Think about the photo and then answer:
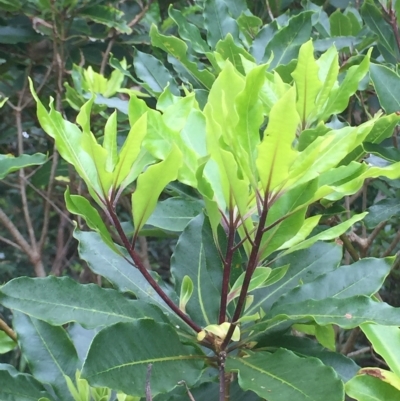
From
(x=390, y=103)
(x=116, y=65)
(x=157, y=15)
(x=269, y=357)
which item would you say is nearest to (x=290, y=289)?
(x=269, y=357)

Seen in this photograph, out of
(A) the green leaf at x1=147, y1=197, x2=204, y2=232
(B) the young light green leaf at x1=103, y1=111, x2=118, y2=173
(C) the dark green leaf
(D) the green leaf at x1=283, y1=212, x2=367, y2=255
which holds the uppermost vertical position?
(B) the young light green leaf at x1=103, y1=111, x2=118, y2=173

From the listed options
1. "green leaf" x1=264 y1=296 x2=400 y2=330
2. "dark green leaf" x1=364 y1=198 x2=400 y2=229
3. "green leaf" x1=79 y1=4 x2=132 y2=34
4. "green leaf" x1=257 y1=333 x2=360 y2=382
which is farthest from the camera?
"green leaf" x1=79 y1=4 x2=132 y2=34

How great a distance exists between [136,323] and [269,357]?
7.0 inches

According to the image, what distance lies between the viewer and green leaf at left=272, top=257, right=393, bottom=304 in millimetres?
722

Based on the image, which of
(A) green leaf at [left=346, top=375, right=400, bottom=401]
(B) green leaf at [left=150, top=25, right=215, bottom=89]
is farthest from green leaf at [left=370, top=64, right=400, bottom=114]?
(A) green leaf at [left=346, top=375, right=400, bottom=401]

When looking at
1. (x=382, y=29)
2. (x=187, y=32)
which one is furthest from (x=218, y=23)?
(x=382, y=29)

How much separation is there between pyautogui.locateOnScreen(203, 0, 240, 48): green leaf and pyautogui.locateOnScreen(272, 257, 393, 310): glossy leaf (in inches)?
29.2

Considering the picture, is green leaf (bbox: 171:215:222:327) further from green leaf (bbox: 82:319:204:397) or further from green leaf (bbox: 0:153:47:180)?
green leaf (bbox: 0:153:47:180)

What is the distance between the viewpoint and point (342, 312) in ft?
2.09

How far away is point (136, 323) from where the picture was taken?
0.62 meters

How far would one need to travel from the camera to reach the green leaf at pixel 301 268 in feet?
2.65

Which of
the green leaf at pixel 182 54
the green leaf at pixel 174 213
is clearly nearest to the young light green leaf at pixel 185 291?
the green leaf at pixel 174 213

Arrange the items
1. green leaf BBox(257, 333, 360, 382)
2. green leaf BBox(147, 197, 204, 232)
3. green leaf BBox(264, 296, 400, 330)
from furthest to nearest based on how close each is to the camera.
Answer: green leaf BBox(147, 197, 204, 232) < green leaf BBox(257, 333, 360, 382) < green leaf BBox(264, 296, 400, 330)

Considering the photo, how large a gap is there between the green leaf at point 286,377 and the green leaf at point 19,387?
1.06 feet
